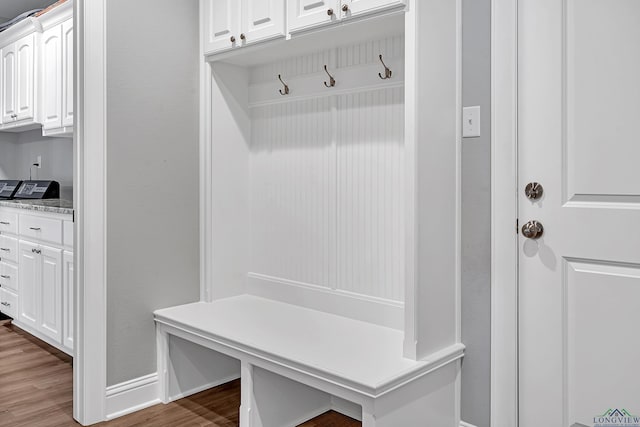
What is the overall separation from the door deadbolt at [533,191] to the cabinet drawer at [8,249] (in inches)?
130

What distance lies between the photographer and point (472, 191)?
1.93 m

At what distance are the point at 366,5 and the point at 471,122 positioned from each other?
59 cm

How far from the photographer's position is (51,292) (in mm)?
3057

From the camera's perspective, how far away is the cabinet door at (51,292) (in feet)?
9.77

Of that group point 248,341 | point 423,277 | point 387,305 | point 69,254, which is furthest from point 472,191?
point 69,254

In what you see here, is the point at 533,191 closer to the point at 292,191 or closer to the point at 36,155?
the point at 292,191

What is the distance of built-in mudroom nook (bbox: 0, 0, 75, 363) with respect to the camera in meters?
3.00

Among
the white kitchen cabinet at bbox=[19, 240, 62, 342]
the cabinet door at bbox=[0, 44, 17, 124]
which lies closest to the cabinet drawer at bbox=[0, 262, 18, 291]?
the white kitchen cabinet at bbox=[19, 240, 62, 342]

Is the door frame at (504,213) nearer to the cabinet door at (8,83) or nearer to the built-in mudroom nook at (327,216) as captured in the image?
the built-in mudroom nook at (327,216)

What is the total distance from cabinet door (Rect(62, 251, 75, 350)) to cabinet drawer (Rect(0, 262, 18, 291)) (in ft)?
2.74

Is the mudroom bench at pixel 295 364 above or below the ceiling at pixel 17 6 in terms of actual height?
below

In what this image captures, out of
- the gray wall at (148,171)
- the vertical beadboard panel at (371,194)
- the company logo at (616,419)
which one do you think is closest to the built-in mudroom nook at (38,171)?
the gray wall at (148,171)

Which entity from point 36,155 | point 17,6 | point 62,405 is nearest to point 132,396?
point 62,405

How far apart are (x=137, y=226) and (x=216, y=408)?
93 cm
